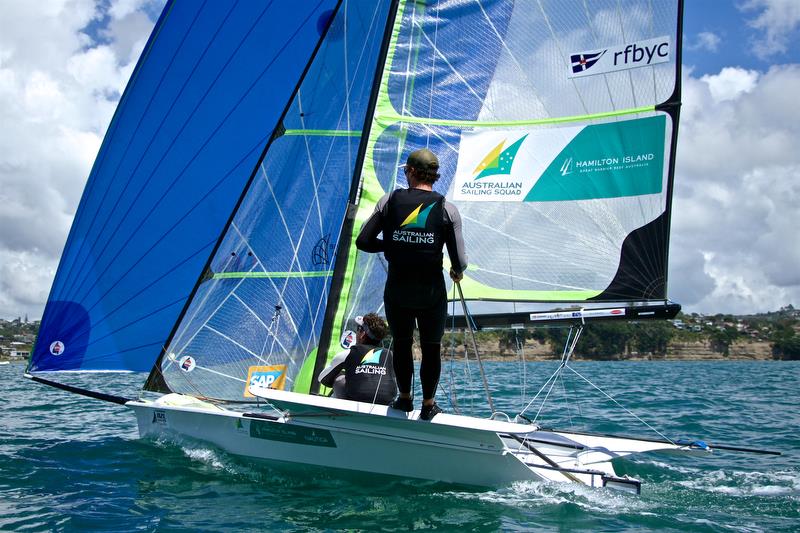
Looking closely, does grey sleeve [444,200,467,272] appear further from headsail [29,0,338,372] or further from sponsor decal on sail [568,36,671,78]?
headsail [29,0,338,372]

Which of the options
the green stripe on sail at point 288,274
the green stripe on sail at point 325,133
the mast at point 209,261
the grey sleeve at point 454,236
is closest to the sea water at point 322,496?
the mast at point 209,261

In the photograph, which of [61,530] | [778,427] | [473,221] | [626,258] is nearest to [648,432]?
[778,427]

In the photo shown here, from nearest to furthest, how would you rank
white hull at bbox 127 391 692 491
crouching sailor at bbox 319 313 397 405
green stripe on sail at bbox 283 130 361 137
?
white hull at bbox 127 391 692 491, crouching sailor at bbox 319 313 397 405, green stripe on sail at bbox 283 130 361 137

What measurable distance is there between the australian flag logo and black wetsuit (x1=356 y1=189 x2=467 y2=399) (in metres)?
2.86

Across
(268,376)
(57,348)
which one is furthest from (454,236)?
(57,348)

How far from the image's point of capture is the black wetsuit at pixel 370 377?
5.20 metres

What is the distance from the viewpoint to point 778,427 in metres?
8.95

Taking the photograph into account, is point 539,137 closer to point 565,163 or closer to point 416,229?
point 565,163

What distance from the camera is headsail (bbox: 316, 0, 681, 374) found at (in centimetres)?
620

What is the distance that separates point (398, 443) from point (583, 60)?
12.1 feet

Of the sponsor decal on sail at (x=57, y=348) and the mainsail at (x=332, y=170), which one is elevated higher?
the mainsail at (x=332, y=170)

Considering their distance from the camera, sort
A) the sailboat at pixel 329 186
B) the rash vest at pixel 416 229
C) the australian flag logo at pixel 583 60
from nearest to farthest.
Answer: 1. the rash vest at pixel 416 229
2. the sailboat at pixel 329 186
3. the australian flag logo at pixel 583 60

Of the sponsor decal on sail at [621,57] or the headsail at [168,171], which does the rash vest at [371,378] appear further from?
the sponsor decal on sail at [621,57]

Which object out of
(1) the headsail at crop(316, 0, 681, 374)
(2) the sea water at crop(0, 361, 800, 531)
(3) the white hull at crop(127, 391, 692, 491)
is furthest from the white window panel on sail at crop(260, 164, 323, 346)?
(2) the sea water at crop(0, 361, 800, 531)
